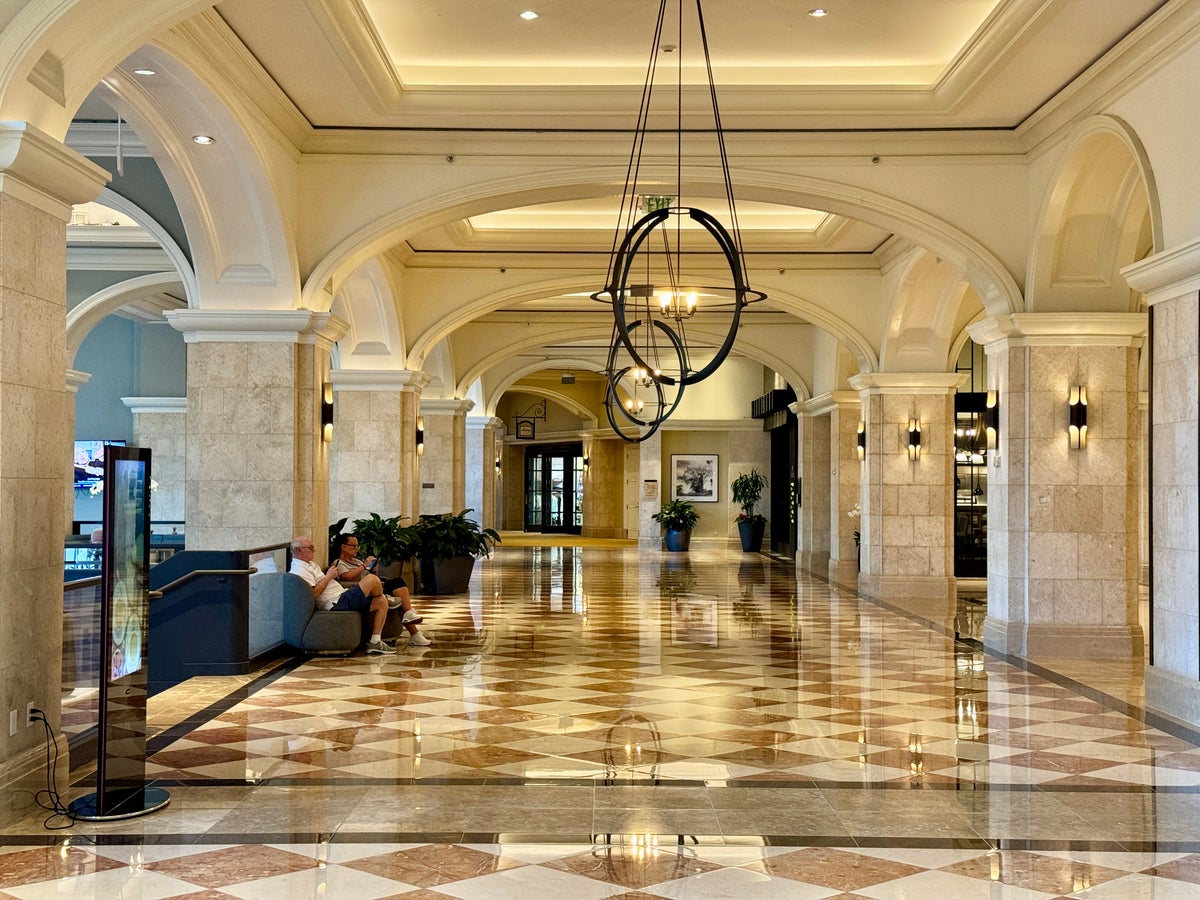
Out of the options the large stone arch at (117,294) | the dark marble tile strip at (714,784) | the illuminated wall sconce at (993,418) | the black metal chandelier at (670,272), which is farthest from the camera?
the large stone arch at (117,294)

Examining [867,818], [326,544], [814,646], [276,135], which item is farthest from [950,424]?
[867,818]

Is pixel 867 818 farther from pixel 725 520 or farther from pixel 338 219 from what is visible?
pixel 725 520

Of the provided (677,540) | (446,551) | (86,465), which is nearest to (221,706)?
(446,551)

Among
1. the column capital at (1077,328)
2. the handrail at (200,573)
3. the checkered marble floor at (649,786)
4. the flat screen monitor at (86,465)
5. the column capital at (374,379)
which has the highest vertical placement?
the column capital at (374,379)

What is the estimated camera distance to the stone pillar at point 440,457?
61.3 ft

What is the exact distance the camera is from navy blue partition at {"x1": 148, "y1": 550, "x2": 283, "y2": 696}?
7801 millimetres

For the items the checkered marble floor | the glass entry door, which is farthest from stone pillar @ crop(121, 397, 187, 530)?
the glass entry door

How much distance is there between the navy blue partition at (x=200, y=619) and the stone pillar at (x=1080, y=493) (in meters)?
5.81

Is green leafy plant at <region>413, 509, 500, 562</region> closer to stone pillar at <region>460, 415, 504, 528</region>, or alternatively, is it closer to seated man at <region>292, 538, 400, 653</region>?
seated man at <region>292, 538, 400, 653</region>

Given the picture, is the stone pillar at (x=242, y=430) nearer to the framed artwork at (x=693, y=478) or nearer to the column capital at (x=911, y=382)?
the column capital at (x=911, y=382)

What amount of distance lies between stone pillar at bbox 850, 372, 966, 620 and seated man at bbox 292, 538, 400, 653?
7.18m

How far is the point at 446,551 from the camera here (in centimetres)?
1374

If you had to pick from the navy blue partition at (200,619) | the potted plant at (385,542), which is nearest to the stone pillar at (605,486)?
the potted plant at (385,542)

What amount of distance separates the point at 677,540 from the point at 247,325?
16.4 metres
